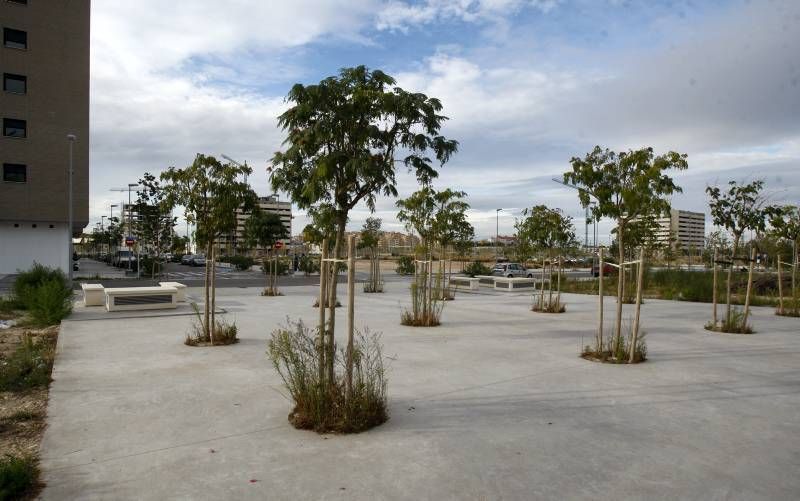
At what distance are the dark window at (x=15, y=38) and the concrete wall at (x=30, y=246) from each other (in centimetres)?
1011

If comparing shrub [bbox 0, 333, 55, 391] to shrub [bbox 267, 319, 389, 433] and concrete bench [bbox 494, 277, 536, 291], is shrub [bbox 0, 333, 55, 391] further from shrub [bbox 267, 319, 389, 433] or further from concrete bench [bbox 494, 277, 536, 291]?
concrete bench [bbox 494, 277, 536, 291]

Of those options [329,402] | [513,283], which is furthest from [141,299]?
[513,283]

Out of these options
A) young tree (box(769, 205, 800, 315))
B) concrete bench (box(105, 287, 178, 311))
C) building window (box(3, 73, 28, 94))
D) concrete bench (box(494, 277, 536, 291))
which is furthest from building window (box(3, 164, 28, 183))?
young tree (box(769, 205, 800, 315))

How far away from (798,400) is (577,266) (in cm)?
Answer: 6280

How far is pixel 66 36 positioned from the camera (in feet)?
108

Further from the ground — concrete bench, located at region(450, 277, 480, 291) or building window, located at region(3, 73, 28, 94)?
building window, located at region(3, 73, 28, 94)

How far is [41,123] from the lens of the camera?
105 ft

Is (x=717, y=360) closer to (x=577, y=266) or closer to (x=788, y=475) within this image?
(x=788, y=475)

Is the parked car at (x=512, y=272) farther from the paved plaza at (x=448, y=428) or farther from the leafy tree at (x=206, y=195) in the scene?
the leafy tree at (x=206, y=195)

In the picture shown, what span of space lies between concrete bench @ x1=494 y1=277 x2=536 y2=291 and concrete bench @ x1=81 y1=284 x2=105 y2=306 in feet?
53.2

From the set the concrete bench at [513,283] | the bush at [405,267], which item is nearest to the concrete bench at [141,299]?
the concrete bench at [513,283]

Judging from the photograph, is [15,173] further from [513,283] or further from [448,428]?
[448,428]

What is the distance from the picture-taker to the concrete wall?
32.5 meters

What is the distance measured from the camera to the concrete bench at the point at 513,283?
2517cm
